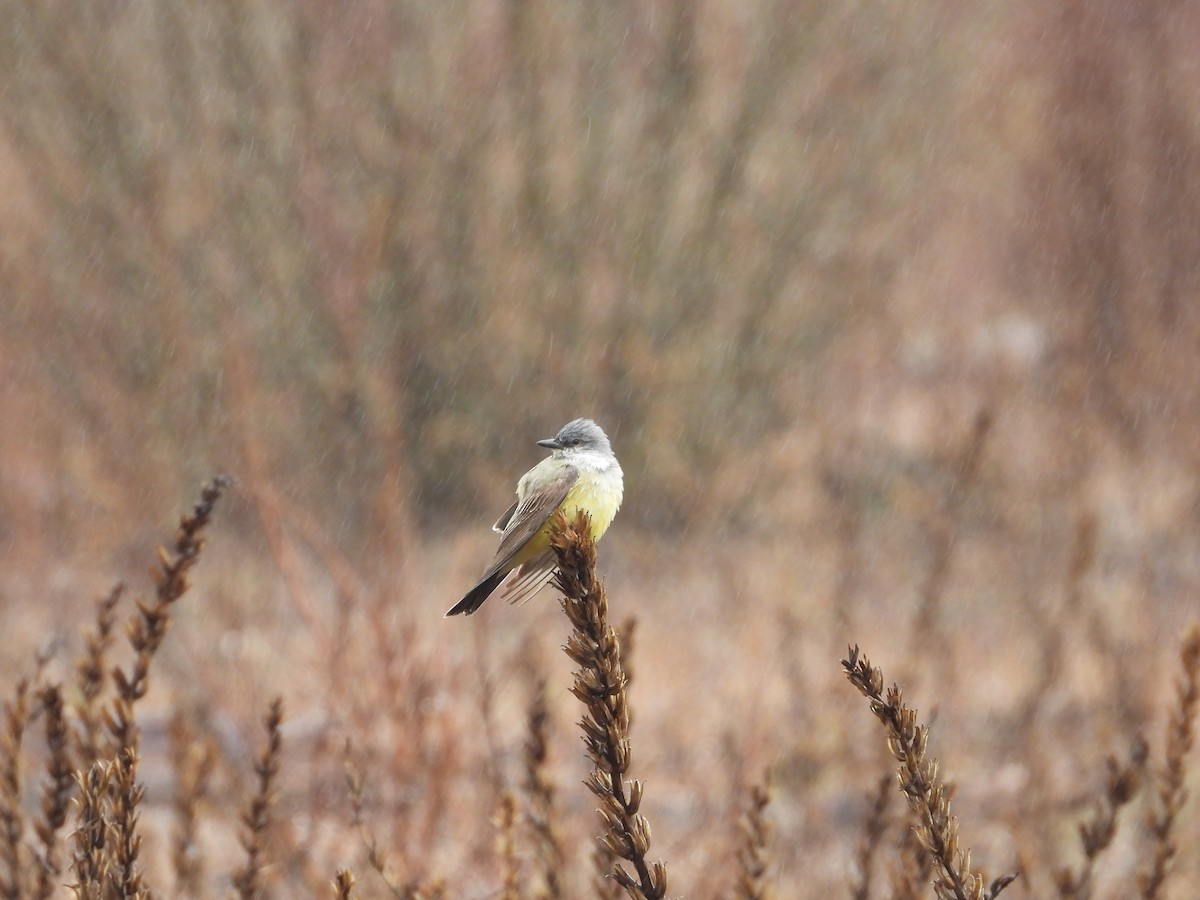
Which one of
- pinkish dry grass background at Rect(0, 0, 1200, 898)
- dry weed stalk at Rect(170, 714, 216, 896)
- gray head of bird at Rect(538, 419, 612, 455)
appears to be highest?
pinkish dry grass background at Rect(0, 0, 1200, 898)

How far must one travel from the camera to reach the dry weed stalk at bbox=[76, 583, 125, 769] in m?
1.86

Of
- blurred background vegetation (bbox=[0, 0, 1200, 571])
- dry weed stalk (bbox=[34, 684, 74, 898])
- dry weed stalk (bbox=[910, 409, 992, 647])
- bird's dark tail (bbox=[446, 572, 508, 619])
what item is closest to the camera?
bird's dark tail (bbox=[446, 572, 508, 619])

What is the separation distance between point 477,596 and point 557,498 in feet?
0.53

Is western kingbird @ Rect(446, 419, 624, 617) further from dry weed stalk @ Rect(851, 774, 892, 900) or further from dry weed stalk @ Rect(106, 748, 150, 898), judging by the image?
dry weed stalk @ Rect(851, 774, 892, 900)

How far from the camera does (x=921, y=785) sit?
134cm

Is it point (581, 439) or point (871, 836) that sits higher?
point (581, 439)

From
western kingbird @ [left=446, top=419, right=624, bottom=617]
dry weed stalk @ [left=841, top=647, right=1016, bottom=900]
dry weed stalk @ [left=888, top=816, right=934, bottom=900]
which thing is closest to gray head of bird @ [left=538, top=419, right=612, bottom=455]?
western kingbird @ [left=446, top=419, right=624, bottom=617]

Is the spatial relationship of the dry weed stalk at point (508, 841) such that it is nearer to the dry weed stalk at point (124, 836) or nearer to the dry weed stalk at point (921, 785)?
the dry weed stalk at point (124, 836)

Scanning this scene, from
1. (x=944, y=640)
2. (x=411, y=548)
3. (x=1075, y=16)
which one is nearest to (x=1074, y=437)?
(x=944, y=640)

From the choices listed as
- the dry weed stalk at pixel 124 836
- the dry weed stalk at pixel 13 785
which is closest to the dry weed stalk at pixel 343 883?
the dry weed stalk at pixel 124 836

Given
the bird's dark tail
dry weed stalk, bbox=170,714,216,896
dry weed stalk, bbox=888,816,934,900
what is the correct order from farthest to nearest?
1. dry weed stalk, bbox=170,714,216,896
2. dry weed stalk, bbox=888,816,934,900
3. the bird's dark tail

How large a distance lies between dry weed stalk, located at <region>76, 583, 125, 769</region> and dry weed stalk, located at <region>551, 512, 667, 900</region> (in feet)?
2.39

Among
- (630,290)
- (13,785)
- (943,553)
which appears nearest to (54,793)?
(13,785)

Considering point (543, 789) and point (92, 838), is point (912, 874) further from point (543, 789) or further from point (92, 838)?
point (92, 838)
